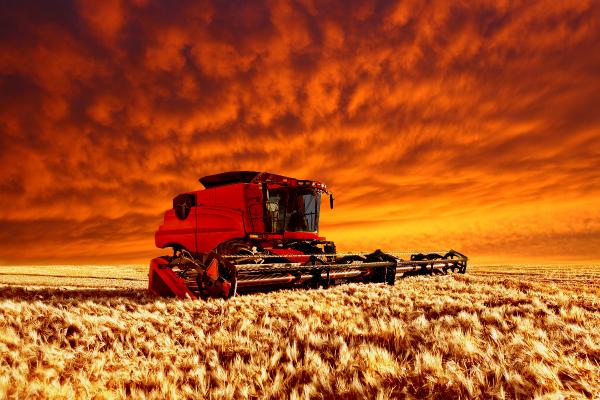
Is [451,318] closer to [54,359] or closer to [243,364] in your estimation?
[243,364]

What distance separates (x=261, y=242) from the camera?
11.5 m

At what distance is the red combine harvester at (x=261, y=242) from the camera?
8.41m

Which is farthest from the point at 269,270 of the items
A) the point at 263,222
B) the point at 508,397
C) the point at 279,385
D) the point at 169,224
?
the point at 169,224

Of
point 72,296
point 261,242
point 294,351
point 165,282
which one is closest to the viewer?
point 294,351

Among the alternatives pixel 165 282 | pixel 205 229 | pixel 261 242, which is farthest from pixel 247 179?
pixel 165 282

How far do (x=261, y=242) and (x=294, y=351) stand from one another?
24.9 feet

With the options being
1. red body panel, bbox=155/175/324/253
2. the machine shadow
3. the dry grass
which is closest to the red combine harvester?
red body panel, bbox=155/175/324/253

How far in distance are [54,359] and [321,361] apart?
8.29 feet

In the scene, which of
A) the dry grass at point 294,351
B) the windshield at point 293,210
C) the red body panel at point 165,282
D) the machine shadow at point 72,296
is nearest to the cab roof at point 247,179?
the windshield at point 293,210

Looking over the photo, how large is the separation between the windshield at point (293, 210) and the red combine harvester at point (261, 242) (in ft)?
0.10

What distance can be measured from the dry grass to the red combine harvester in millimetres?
1590

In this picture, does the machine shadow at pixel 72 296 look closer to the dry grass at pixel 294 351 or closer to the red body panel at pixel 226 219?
the dry grass at pixel 294 351

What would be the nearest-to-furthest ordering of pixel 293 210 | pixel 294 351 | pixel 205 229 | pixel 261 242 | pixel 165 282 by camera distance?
pixel 294 351 → pixel 165 282 → pixel 261 242 → pixel 205 229 → pixel 293 210

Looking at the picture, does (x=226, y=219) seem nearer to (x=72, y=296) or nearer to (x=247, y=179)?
(x=247, y=179)
